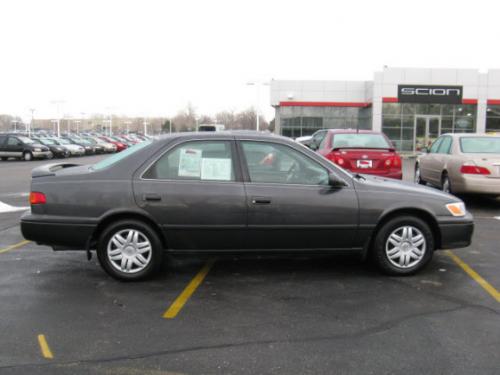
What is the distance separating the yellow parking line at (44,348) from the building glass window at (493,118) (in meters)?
35.4

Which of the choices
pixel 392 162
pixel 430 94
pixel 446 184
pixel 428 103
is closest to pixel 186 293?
pixel 392 162

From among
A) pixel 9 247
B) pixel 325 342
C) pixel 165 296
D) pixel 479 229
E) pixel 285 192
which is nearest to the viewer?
pixel 325 342

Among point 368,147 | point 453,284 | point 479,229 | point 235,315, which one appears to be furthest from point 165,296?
point 368,147

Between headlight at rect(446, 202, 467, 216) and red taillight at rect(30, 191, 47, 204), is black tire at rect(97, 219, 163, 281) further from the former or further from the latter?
headlight at rect(446, 202, 467, 216)

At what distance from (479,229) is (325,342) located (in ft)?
17.5

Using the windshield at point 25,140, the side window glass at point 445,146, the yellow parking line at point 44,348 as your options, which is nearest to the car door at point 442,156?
the side window glass at point 445,146

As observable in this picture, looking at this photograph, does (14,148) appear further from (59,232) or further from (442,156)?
(59,232)

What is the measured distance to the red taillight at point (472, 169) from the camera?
959cm

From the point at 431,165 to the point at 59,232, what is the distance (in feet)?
30.1

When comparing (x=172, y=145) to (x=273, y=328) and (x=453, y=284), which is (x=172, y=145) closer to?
(x=273, y=328)

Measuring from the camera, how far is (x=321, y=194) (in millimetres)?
5117

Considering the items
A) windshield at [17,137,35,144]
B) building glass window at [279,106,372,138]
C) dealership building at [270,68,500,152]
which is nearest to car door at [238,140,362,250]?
windshield at [17,137,35,144]

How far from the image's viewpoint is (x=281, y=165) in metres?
5.20

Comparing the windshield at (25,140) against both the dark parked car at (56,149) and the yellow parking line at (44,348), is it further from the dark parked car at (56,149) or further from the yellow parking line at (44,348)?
the yellow parking line at (44,348)
